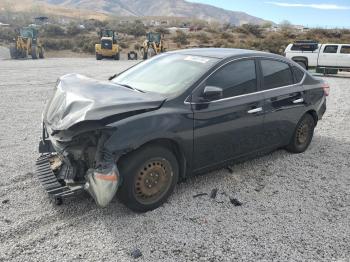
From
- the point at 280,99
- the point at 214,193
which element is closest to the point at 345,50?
the point at 280,99

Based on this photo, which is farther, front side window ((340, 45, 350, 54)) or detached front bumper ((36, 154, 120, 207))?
front side window ((340, 45, 350, 54))

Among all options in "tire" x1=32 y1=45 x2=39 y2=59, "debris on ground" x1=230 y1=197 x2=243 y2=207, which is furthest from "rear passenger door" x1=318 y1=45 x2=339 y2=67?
"tire" x1=32 y1=45 x2=39 y2=59

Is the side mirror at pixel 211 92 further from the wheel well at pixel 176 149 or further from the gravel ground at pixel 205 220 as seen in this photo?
the gravel ground at pixel 205 220

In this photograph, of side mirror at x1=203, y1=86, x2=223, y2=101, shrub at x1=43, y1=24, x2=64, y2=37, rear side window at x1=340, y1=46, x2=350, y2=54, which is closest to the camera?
side mirror at x1=203, y1=86, x2=223, y2=101

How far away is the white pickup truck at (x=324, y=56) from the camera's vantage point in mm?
20219

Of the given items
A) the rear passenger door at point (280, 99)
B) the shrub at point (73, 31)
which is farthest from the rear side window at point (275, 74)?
the shrub at point (73, 31)

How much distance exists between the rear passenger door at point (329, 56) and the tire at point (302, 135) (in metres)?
15.9

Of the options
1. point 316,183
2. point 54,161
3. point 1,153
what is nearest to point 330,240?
point 316,183

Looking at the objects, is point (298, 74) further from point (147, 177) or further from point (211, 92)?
point (147, 177)

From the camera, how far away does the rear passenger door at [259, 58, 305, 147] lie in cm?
521

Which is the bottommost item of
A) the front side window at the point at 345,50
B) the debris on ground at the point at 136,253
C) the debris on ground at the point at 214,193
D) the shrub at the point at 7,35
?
the debris on ground at the point at 136,253

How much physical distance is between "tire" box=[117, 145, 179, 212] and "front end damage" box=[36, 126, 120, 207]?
0.68 feet

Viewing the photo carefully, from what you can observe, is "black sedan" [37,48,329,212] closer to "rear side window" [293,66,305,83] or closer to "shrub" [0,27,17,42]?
"rear side window" [293,66,305,83]

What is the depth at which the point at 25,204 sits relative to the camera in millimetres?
4172
